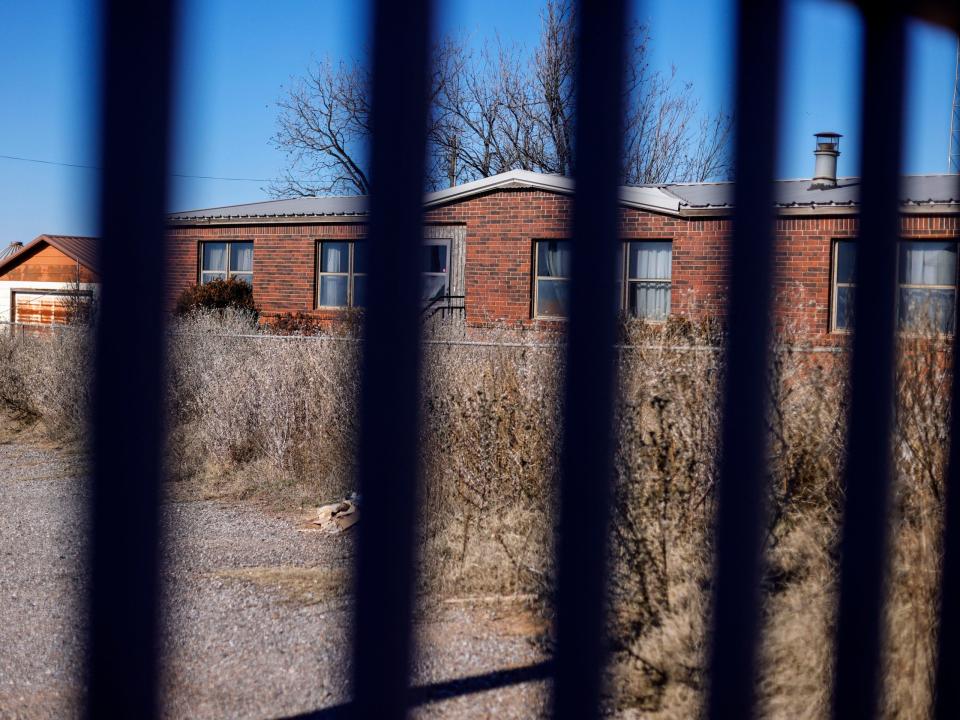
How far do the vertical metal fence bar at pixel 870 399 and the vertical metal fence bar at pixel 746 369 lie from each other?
0.68ft

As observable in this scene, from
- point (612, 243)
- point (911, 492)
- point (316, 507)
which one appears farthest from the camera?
point (316, 507)

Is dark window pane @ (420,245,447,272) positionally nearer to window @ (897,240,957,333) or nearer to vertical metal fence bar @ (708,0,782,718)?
vertical metal fence bar @ (708,0,782,718)

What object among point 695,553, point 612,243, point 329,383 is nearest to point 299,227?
point 329,383

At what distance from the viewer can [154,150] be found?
2.74 ft

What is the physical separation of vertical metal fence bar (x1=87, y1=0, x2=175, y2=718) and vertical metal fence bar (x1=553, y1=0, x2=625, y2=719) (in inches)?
18.7

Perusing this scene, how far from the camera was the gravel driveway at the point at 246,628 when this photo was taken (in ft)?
10.2

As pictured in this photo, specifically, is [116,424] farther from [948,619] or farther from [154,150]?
[948,619]

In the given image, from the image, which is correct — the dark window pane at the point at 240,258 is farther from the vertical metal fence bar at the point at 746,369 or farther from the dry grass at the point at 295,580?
the vertical metal fence bar at the point at 746,369

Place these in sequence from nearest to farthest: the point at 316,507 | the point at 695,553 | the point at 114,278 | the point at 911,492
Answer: the point at 114,278, the point at 911,492, the point at 695,553, the point at 316,507

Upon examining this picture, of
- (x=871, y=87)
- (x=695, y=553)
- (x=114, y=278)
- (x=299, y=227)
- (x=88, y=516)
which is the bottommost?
(x=695, y=553)

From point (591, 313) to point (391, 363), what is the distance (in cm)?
27

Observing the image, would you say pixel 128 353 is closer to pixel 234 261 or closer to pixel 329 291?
pixel 329 291

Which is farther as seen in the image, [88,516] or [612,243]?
[612,243]

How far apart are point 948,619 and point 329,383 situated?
17.4 ft
